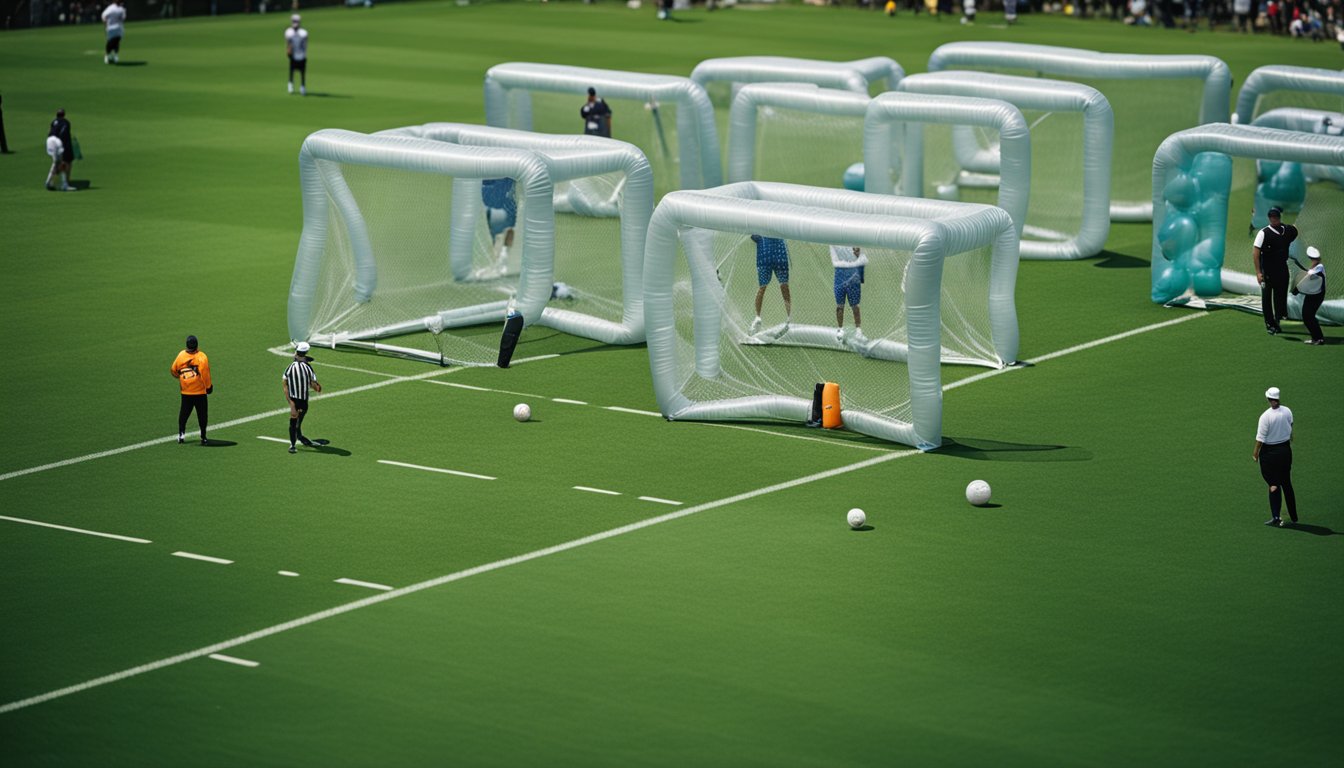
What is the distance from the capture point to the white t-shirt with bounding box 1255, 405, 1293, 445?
1966 centimetres

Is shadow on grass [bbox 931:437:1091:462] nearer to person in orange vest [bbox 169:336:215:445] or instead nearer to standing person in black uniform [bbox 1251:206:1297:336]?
standing person in black uniform [bbox 1251:206:1297:336]

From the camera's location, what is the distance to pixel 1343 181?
3444 centimetres

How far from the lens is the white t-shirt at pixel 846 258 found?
25688 millimetres

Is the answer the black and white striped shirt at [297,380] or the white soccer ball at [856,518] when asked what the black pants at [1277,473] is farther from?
the black and white striped shirt at [297,380]

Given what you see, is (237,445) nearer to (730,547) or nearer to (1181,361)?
(730,547)

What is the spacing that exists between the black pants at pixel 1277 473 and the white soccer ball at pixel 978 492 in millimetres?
3009

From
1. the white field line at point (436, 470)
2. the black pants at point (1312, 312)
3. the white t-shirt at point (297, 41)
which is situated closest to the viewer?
the white field line at point (436, 470)

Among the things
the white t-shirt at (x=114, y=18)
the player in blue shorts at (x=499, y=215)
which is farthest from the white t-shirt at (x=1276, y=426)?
the white t-shirt at (x=114, y=18)

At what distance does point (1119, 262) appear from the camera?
35.0m

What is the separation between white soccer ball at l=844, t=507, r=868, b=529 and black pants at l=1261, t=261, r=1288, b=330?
11633 millimetres

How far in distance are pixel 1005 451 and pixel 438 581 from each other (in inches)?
313

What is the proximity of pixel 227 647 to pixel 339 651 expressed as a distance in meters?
1.08

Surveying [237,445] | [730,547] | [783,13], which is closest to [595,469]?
[730,547]

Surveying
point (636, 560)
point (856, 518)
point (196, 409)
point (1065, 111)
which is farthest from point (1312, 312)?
point (196, 409)
